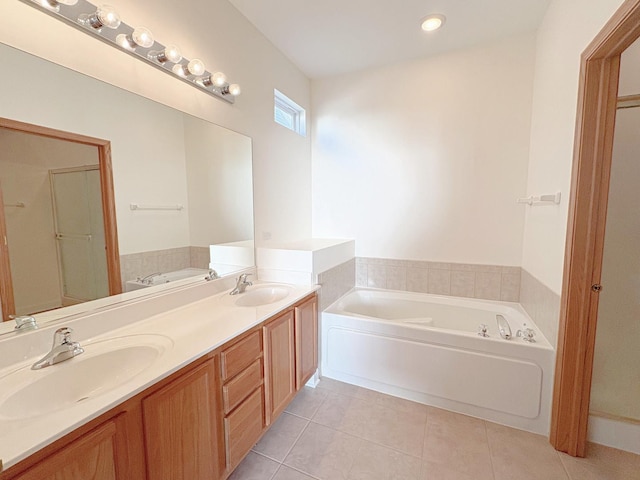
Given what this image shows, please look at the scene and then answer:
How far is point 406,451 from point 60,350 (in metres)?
1.76

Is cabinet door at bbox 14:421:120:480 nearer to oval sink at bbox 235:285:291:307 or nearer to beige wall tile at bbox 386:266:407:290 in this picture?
oval sink at bbox 235:285:291:307

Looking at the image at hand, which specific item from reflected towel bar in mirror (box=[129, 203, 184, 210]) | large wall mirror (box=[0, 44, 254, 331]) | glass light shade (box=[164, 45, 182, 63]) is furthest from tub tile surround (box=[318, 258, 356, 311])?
glass light shade (box=[164, 45, 182, 63])

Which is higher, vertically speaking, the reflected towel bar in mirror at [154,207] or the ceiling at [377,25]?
the ceiling at [377,25]

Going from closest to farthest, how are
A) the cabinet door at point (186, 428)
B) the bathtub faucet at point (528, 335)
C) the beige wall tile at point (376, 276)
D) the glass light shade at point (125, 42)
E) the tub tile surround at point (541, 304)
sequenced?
1. the cabinet door at point (186, 428)
2. the glass light shade at point (125, 42)
3. the tub tile surround at point (541, 304)
4. the bathtub faucet at point (528, 335)
5. the beige wall tile at point (376, 276)

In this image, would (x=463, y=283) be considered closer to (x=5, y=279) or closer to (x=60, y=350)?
(x=60, y=350)

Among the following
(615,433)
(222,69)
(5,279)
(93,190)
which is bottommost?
(615,433)

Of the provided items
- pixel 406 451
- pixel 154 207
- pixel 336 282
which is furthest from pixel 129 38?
pixel 406 451

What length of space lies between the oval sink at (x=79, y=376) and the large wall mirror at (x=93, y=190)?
0.81 ft

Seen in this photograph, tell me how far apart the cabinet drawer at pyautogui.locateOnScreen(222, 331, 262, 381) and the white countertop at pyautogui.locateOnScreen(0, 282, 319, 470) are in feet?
0.23

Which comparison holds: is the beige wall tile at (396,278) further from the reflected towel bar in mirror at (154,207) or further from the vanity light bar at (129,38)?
the vanity light bar at (129,38)

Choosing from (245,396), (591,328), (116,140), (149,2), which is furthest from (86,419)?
(591,328)

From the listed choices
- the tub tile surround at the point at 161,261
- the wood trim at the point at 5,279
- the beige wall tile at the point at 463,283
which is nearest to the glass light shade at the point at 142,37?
the wood trim at the point at 5,279

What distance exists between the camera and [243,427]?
53.7 inches

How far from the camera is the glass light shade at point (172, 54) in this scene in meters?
1.42
